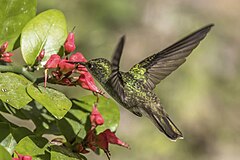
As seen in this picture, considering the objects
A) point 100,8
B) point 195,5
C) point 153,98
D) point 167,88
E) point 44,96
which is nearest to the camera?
point 44,96

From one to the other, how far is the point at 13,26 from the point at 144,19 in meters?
6.62

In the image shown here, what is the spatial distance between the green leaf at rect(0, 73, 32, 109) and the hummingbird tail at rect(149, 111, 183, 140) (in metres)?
0.70

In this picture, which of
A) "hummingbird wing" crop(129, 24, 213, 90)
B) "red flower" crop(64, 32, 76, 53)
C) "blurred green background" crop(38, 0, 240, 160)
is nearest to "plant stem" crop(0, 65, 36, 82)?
"red flower" crop(64, 32, 76, 53)

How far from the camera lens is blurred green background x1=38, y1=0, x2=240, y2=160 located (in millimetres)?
6224

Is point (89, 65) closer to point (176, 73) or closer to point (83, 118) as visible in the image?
point (83, 118)

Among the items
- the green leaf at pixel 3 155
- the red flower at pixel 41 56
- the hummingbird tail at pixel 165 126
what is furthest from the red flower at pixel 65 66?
the hummingbird tail at pixel 165 126

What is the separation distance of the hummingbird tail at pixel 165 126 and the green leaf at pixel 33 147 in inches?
27.1

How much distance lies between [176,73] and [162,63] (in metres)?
4.39

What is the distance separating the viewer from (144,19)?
27.6ft

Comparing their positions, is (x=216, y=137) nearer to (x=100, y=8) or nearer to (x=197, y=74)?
(x=197, y=74)

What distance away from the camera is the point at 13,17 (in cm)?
186

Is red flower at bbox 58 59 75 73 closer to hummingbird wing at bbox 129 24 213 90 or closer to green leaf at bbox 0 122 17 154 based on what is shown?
green leaf at bbox 0 122 17 154

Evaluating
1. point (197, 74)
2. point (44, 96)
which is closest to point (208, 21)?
point (197, 74)

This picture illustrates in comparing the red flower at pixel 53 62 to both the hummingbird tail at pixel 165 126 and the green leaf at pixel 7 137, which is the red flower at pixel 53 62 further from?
the hummingbird tail at pixel 165 126
